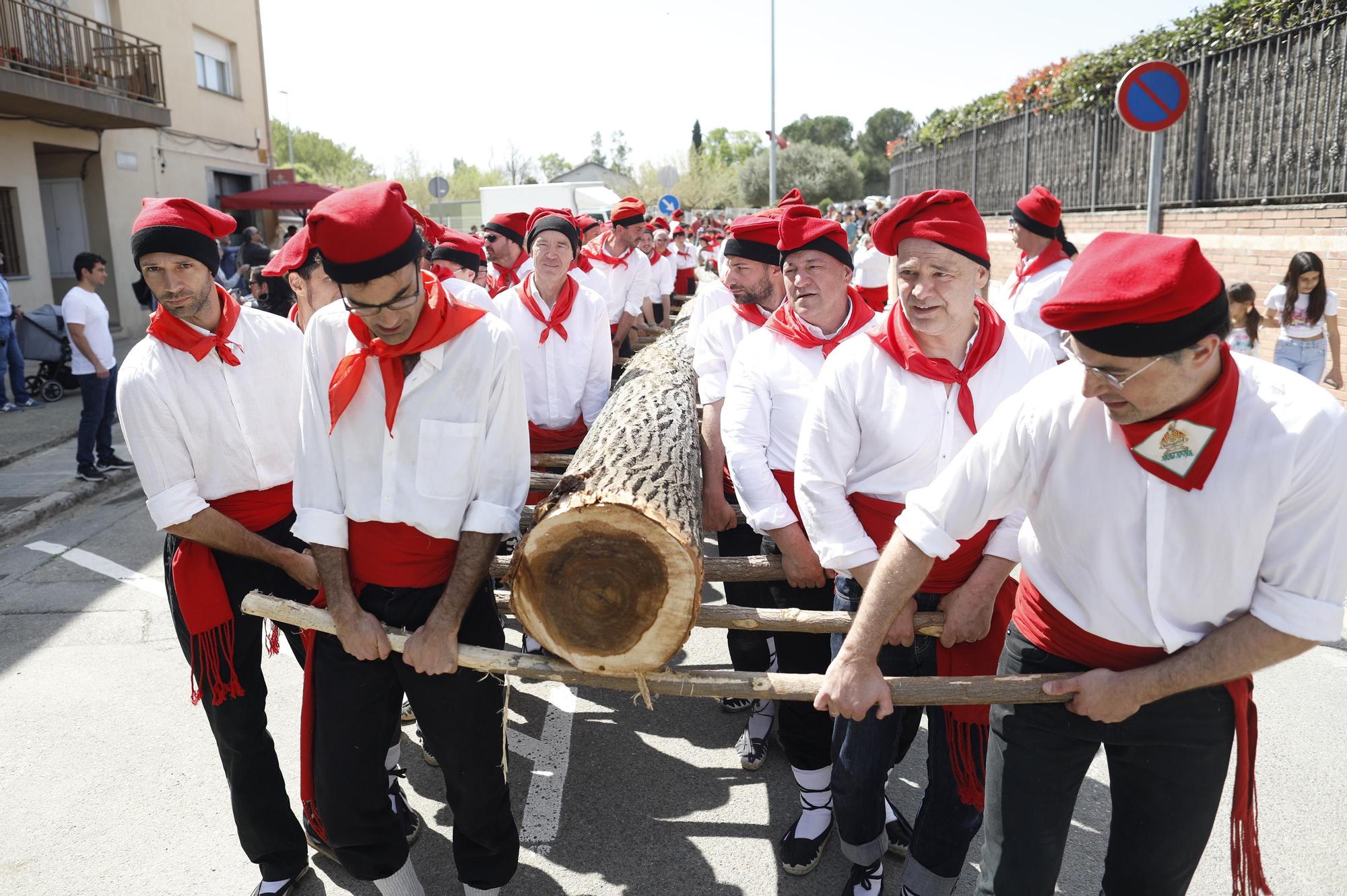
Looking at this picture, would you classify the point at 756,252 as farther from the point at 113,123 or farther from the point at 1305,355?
the point at 113,123

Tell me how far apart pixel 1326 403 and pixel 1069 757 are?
100 centimetres

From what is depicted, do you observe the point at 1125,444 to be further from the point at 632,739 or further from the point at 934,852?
the point at 632,739

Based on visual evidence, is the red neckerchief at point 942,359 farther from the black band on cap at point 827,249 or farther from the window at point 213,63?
the window at point 213,63

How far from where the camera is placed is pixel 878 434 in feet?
9.32

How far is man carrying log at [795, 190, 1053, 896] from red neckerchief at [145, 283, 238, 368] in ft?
6.17

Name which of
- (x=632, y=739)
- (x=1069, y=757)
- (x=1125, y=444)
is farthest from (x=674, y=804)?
(x=1125, y=444)

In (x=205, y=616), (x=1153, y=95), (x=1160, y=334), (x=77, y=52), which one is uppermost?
(x=77, y=52)

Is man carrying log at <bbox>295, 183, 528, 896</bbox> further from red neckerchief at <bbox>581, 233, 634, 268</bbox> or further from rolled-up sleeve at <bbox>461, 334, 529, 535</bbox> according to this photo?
red neckerchief at <bbox>581, 233, 634, 268</bbox>

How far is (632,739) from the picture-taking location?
14.0 feet

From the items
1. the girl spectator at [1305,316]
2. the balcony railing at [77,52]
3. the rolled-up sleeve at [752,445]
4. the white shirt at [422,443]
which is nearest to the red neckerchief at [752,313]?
the rolled-up sleeve at [752,445]

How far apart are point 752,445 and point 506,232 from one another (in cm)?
477

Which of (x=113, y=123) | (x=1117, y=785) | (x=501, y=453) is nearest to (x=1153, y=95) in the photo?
(x=1117, y=785)

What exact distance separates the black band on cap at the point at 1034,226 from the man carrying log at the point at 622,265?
385 centimetres

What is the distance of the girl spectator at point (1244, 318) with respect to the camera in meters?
6.92
